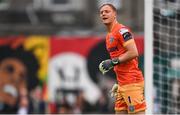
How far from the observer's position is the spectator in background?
53.4 ft

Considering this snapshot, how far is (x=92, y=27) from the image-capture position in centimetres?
2303

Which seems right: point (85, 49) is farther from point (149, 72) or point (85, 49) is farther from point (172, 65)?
point (149, 72)

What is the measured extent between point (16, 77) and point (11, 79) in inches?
4.6

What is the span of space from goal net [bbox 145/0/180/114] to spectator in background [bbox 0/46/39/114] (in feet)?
13.4

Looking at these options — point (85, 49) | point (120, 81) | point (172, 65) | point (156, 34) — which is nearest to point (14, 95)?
point (85, 49)

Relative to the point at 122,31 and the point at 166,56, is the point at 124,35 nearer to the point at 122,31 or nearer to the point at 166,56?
the point at 122,31

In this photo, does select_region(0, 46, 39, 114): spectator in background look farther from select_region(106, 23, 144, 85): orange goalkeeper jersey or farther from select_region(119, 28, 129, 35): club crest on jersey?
select_region(119, 28, 129, 35): club crest on jersey

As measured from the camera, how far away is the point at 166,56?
1219cm

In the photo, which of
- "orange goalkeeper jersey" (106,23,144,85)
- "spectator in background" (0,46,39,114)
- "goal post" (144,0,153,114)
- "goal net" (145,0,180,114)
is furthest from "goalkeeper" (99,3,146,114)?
"spectator in background" (0,46,39,114)

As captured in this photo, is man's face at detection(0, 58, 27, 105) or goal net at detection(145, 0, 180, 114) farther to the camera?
man's face at detection(0, 58, 27, 105)

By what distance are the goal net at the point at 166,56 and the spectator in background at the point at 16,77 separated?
4079mm

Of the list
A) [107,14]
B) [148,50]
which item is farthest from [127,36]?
[148,50]

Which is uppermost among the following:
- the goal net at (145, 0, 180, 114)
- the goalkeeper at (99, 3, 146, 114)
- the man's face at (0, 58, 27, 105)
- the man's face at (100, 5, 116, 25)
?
the man's face at (0, 58, 27, 105)

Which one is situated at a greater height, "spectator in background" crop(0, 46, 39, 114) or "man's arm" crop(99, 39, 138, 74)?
"spectator in background" crop(0, 46, 39, 114)
